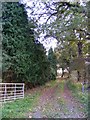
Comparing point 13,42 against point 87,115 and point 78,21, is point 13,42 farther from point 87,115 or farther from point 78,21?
point 87,115

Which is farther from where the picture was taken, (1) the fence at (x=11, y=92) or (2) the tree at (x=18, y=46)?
(2) the tree at (x=18, y=46)

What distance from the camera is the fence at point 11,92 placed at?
501 cm

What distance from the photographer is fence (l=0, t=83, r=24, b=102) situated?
5.01 meters

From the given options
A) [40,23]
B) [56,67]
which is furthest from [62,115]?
[56,67]

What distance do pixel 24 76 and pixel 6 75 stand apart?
2.07ft

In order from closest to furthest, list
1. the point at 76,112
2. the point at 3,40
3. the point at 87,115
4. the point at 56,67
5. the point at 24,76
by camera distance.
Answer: the point at 87,115
the point at 76,112
the point at 3,40
the point at 24,76
the point at 56,67

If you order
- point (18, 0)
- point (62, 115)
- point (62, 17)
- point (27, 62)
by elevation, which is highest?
point (18, 0)

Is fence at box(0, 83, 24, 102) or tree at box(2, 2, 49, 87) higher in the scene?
tree at box(2, 2, 49, 87)

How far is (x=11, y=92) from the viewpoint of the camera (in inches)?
210

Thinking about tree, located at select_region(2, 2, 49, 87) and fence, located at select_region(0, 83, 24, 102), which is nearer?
fence, located at select_region(0, 83, 24, 102)

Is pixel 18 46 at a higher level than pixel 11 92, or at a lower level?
higher

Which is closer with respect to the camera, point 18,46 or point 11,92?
point 11,92

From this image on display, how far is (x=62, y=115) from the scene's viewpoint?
10.8 feet

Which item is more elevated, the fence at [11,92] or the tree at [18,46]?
the tree at [18,46]
